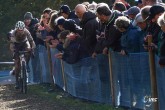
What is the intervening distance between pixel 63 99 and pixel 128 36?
135 inches

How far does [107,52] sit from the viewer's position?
10547 mm

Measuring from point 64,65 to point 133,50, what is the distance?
398 cm

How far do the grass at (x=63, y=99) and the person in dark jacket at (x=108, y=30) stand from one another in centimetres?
115

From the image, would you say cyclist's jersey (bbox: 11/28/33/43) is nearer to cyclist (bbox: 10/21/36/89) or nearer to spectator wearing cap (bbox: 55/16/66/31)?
cyclist (bbox: 10/21/36/89)

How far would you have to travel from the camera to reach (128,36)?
32.0ft

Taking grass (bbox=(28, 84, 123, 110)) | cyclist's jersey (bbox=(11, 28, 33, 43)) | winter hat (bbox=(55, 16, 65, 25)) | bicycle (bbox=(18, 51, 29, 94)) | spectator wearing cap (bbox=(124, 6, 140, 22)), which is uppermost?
spectator wearing cap (bbox=(124, 6, 140, 22))

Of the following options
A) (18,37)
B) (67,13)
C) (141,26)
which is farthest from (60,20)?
(141,26)

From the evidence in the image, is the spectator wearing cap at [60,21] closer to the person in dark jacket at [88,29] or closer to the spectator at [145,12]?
the person in dark jacket at [88,29]

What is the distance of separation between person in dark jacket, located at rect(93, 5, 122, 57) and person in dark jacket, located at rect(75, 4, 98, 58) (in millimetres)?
588

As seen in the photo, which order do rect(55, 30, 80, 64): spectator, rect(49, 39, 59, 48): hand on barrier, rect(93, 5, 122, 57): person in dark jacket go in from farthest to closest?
rect(49, 39, 59, 48): hand on barrier, rect(55, 30, 80, 64): spectator, rect(93, 5, 122, 57): person in dark jacket

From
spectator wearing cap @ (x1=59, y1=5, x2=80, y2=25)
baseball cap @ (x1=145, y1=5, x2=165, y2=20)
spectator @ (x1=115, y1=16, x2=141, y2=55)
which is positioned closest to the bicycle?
spectator wearing cap @ (x1=59, y1=5, x2=80, y2=25)

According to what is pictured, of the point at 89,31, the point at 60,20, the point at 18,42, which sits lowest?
the point at 18,42

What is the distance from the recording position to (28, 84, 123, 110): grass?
11.1m

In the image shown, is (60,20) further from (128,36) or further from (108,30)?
(128,36)
